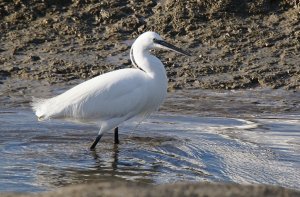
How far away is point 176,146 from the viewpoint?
8258 millimetres

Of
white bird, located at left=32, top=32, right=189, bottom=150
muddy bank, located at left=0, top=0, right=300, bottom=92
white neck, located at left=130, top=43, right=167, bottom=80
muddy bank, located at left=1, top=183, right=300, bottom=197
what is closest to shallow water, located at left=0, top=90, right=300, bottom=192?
white bird, located at left=32, top=32, right=189, bottom=150

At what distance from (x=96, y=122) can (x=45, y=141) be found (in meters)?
0.60

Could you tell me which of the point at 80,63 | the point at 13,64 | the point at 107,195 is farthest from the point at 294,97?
the point at 107,195

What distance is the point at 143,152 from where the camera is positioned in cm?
812

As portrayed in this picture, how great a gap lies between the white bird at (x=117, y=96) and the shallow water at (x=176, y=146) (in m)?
0.28

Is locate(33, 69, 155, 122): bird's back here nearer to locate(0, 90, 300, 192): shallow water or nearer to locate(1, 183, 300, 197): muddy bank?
locate(0, 90, 300, 192): shallow water

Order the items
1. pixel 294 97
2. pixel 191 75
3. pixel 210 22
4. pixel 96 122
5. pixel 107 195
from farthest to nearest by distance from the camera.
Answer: pixel 210 22 → pixel 191 75 → pixel 294 97 → pixel 96 122 → pixel 107 195

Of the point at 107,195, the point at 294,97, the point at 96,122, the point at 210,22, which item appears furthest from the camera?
the point at 210,22

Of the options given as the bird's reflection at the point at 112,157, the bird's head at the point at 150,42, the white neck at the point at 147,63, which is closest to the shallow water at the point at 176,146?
the bird's reflection at the point at 112,157

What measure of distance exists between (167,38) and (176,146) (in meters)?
3.50

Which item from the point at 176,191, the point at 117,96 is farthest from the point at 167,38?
the point at 176,191

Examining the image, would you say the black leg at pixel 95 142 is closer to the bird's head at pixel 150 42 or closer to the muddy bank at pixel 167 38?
the bird's head at pixel 150 42

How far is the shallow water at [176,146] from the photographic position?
23.7 ft

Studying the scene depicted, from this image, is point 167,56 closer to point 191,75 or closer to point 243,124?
point 191,75
